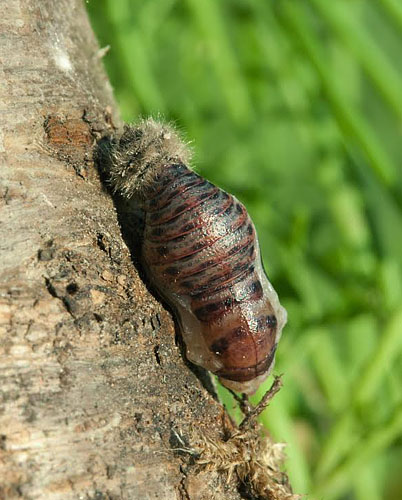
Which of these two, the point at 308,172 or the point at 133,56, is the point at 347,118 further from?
the point at 308,172

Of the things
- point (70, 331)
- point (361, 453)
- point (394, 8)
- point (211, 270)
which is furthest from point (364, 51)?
Result: point (70, 331)

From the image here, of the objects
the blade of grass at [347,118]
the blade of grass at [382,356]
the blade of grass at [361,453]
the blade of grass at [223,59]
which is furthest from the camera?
the blade of grass at [223,59]

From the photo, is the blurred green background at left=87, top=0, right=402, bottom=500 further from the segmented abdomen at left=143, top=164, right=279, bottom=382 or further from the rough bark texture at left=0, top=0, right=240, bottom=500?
the rough bark texture at left=0, top=0, right=240, bottom=500

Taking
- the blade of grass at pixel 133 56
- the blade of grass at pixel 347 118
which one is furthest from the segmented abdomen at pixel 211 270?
the blade of grass at pixel 133 56

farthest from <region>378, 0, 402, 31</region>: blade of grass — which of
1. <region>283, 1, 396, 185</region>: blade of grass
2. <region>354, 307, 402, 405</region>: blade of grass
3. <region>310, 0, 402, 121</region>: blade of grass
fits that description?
<region>354, 307, 402, 405</region>: blade of grass

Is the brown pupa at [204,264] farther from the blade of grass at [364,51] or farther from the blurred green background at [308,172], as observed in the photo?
the blade of grass at [364,51]

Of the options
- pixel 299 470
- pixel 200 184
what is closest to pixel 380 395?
pixel 299 470

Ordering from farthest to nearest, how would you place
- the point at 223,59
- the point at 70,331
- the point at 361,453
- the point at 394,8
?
the point at 223,59, the point at 394,8, the point at 361,453, the point at 70,331
